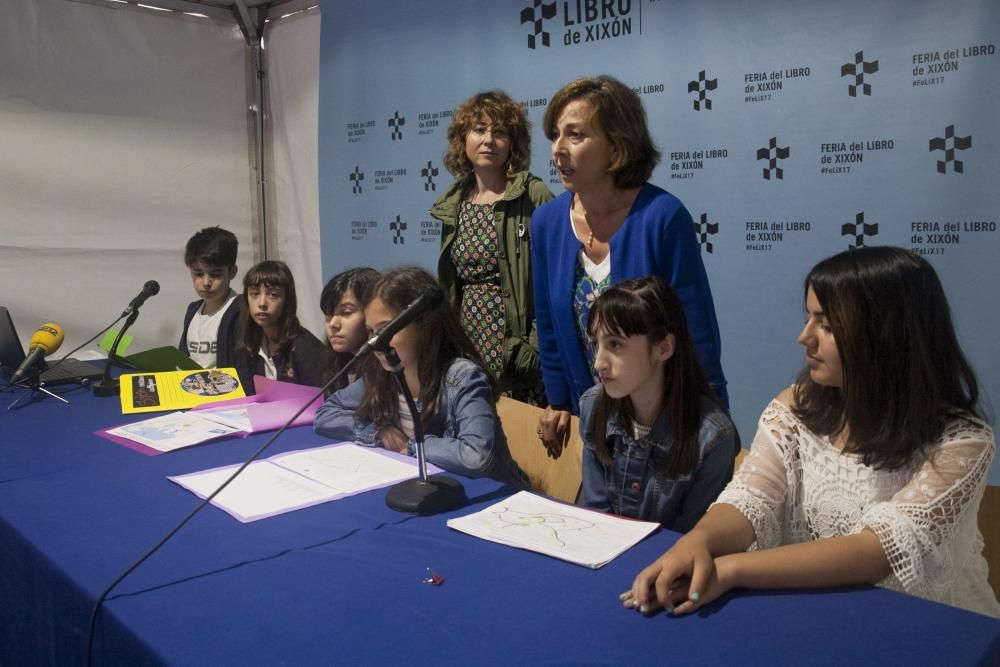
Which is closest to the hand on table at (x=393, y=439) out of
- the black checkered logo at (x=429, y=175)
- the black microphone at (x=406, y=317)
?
the black microphone at (x=406, y=317)

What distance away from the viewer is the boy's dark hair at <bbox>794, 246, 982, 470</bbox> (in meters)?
1.29

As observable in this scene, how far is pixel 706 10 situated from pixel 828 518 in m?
1.99

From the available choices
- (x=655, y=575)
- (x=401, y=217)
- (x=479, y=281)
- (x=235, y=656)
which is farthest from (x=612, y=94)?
(x=401, y=217)

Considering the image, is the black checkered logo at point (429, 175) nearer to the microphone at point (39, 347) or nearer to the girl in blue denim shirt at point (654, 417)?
the microphone at point (39, 347)

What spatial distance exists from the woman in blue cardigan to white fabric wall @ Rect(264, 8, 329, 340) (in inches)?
104

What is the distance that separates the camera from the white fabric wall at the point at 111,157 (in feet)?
13.3

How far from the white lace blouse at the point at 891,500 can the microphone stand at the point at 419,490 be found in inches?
18.8

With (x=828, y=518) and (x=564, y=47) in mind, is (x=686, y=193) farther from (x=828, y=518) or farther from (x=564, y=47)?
(x=828, y=518)

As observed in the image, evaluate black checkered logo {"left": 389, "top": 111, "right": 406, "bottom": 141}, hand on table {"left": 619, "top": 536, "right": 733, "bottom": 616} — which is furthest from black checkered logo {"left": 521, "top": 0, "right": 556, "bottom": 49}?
hand on table {"left": 619, "top": 536, "right": 733, "bottom": 616}

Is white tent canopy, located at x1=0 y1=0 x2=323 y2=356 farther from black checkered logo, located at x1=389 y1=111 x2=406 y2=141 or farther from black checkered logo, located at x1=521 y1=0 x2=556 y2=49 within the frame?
black checkered logo, located at x1=521 y1=0 x2=556 y2=49

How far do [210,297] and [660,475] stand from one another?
2272 millimetres

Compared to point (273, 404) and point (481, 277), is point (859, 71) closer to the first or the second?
point (481, 277)

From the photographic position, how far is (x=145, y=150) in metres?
4.43

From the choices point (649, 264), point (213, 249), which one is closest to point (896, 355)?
point (649, 264)
